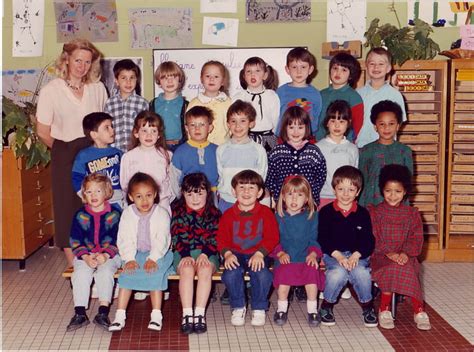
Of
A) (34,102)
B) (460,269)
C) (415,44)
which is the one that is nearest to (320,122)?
(415,44)

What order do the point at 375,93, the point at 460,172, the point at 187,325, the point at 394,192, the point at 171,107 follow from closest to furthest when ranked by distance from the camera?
1. the point at 187,325
2. the point at 394,192
3. the point at 171,107
4. the point at 375,93
5. the point at 460,172

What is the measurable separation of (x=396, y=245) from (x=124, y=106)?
1.87 metres

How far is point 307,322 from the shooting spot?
3.26 metres

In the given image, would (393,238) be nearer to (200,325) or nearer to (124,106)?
(200,325)

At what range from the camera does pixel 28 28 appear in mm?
5020

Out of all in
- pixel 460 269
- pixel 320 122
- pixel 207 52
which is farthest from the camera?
pixel 207 52

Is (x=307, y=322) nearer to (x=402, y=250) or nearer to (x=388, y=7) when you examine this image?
(x=402, y=250)

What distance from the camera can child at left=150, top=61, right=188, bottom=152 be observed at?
3680mm

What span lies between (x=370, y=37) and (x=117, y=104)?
2.10 meters

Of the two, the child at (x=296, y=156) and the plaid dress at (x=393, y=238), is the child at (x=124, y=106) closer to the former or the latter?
the child at (x=296, y=156)

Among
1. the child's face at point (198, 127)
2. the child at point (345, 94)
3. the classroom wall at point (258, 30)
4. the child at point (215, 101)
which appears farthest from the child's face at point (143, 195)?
the classroom wall at point (258, 30)

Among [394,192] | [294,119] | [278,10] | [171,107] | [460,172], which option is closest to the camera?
[394,192]

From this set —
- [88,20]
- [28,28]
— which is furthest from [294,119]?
[28,28]

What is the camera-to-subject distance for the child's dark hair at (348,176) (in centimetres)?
325
